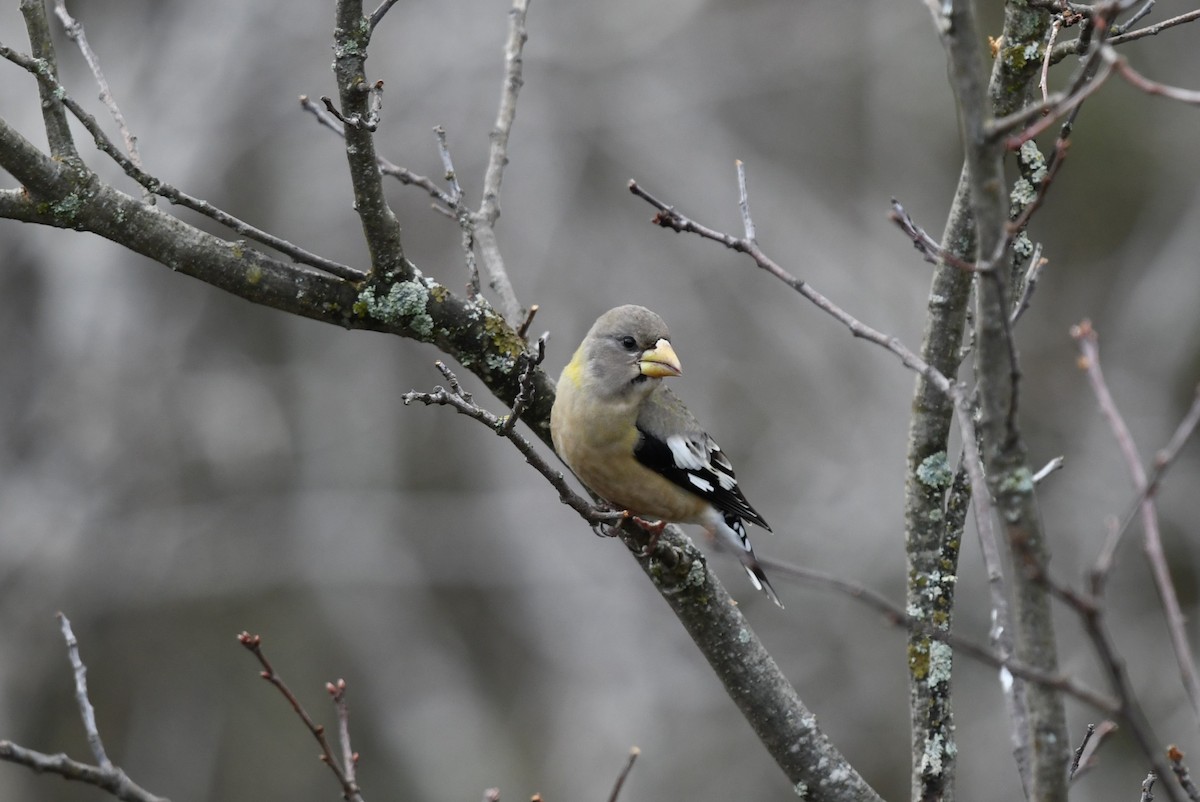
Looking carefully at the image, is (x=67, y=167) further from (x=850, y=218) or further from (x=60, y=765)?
(x=850, y=218)

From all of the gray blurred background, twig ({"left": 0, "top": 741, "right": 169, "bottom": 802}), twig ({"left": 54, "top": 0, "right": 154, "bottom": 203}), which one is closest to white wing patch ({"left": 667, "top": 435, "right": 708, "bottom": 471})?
twig ({"left": 54, "top": 0, "right": 154, "bottom": 203})

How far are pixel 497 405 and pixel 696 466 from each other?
6764mm

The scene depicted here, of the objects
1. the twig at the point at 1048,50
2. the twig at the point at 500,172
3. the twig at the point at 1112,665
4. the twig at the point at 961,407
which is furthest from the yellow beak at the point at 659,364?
the twig at the point at 1112,665

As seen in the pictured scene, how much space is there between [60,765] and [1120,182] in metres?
12.1

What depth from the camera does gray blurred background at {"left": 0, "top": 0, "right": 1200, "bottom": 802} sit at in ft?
36.1

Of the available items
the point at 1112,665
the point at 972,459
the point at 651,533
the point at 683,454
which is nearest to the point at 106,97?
the point at 651,533

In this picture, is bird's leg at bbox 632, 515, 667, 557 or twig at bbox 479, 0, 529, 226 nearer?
bird's leg at bbox 632, 515, 667, 557

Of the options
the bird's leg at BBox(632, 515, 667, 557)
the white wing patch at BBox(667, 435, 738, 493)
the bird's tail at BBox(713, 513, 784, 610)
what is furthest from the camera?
the bird's tail at BBox(713, 513, 784, 610)

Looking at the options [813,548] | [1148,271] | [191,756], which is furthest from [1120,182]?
[191,756]

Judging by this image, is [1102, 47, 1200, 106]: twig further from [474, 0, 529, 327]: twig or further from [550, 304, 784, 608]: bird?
[550, 304, 784, 608]: bird

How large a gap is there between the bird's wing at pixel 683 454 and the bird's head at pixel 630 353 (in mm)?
151

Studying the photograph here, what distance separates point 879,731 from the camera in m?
11.2

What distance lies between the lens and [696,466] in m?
5.16

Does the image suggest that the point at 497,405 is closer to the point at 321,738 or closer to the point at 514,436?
the point at 514,436
